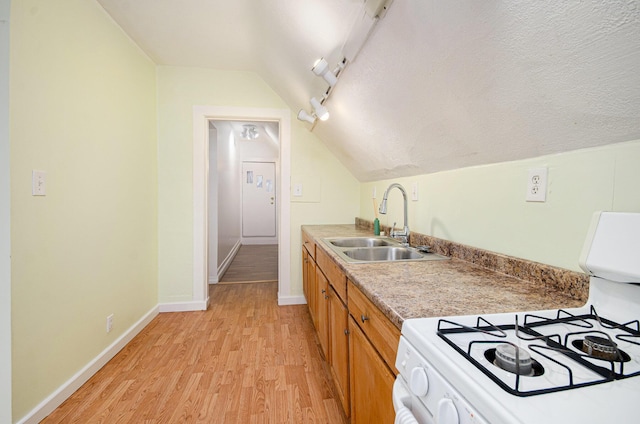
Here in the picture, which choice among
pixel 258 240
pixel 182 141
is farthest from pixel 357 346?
pixel 258 240

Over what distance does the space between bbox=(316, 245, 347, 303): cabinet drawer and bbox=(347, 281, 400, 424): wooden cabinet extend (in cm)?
7

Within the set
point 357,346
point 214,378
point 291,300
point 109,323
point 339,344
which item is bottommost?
point 214,378

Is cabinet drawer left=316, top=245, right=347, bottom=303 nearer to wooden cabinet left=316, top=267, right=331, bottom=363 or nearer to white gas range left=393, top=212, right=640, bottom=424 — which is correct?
wooden cabinet left=316, top=267, right=331, bottom=363

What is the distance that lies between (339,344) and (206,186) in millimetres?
2071

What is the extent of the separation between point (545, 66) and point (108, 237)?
244 cm

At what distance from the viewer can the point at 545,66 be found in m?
0.77

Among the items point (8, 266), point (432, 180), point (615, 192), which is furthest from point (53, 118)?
point (615, 192)

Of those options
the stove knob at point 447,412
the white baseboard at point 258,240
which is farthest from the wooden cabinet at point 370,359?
the white baseboard at point 258,240

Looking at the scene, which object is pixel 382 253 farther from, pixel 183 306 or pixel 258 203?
pixel 258 203

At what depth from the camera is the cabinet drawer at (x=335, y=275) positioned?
1.32 metres

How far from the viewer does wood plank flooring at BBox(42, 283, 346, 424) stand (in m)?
1.48

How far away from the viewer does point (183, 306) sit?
2805 millimetres

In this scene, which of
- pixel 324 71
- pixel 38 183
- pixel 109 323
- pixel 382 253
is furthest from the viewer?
pixel 109 323

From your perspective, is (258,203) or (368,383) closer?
(368,383)
